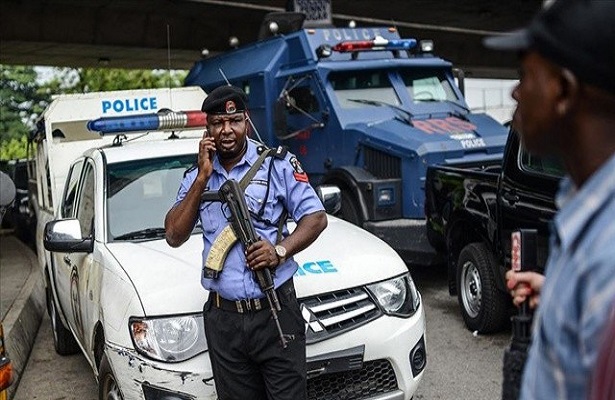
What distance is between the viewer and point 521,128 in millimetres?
1379

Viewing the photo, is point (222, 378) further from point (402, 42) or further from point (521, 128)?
point (402, 42)

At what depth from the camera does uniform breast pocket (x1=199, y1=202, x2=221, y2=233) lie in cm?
324

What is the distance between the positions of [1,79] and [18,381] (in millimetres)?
23399

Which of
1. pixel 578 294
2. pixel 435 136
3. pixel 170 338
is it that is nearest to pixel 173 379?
pixel 170 338

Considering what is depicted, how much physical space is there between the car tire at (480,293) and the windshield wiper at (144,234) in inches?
102

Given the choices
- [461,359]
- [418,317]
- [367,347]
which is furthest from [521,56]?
[461,359]

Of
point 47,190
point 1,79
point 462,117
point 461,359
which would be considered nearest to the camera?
point 461,359

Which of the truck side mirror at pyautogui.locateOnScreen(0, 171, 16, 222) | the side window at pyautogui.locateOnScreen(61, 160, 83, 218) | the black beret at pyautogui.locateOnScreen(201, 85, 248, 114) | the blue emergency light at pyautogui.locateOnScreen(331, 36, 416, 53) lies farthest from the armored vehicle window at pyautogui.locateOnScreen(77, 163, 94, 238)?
the blue emergency light at pyautogui.locateOnScreen(331, 36, 416, 53)

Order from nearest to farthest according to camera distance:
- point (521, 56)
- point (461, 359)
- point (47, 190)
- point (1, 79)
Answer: point (521, 56) < point (461, 359) < point (47, 190) < point (1, 79)

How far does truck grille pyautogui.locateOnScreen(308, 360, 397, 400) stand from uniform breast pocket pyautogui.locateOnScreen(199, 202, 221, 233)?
3.09ft

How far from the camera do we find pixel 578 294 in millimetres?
1186

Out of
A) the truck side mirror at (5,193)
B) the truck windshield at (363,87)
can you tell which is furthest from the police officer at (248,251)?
the truck windshield at (363,87)

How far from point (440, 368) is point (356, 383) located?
1779mm

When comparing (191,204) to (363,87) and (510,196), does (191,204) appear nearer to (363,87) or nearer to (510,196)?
(510,196)
